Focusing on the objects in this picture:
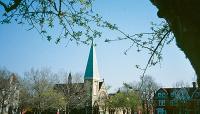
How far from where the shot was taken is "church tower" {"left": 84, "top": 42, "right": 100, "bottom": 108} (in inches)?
3339

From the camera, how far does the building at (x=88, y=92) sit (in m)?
76.2

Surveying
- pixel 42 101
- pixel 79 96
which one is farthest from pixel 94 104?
pixel 42 101

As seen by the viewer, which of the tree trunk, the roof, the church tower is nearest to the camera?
the tree trunk

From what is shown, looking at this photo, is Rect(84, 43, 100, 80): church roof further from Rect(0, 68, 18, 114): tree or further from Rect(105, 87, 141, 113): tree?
Rect(0, 68, 18, 114): tree

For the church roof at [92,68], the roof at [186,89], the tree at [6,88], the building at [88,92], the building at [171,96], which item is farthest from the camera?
the church roof at [92,68]

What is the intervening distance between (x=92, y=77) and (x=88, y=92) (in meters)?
4.62

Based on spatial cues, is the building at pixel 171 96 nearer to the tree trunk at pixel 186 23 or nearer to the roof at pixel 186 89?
the roof at pixel 186 89

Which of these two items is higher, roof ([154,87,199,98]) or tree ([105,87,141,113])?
roof ([154,87,199,98])

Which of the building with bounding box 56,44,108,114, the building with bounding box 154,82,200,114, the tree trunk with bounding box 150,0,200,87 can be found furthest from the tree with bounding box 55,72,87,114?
the tree trunk with bounding box 150,0,200,87

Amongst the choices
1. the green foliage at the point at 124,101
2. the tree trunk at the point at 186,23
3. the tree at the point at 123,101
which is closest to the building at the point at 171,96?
Answer: the tree at the point at 123,101

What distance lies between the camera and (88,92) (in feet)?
282

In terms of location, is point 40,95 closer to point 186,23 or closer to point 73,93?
point 73,93

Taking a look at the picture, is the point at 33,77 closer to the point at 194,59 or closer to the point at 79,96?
the point at 79,96

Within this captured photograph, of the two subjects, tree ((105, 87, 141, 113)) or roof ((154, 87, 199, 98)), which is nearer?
roof ((154, 87, 199, 98))
